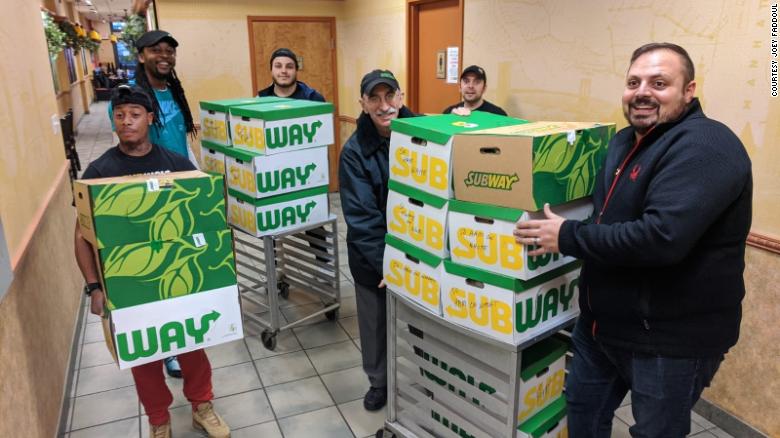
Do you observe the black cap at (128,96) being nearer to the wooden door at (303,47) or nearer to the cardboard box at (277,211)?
the cardboard box at (277,211)

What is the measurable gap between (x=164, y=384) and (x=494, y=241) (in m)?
1.47

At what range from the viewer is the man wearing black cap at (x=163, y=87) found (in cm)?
275

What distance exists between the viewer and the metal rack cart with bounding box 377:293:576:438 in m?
1.66

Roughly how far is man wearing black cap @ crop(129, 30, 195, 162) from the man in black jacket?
2158 millimetres

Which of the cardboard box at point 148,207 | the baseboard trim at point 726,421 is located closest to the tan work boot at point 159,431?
the cardboard box at point 148,207

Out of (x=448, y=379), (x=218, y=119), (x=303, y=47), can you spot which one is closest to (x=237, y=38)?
(x=303, y=47)

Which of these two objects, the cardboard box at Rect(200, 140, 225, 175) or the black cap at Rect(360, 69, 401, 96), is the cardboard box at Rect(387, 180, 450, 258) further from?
the cardboard box at Rect(200, 140, 225, 175)

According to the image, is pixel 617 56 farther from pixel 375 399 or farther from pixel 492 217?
pixel 375 399

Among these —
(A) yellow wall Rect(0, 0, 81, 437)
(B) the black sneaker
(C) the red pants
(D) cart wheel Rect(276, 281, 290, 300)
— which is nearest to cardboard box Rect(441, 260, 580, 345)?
(B) the black sneaker

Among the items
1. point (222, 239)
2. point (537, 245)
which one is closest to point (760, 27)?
point (537, 245)

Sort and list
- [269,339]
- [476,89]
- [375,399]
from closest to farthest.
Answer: [375,399] < [269,339] < [476,89]

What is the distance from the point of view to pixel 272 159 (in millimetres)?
2787

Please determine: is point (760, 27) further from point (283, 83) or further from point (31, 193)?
point (31, 193)

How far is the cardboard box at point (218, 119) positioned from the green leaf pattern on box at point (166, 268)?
1.27m
